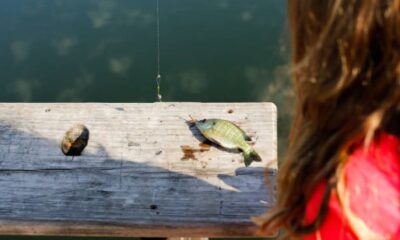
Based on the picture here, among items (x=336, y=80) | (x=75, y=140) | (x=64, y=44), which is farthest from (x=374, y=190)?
(x=64, y=44)

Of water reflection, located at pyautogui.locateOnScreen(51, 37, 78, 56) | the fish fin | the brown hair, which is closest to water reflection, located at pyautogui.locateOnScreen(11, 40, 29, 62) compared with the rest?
water reflection, located at pyautogui.locateOnScreen(51, 37, 78, 56)

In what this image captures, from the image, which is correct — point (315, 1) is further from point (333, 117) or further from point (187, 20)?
point (187, 20)

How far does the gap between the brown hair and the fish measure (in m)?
0.46

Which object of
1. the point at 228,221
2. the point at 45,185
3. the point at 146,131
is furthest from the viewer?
the point at 146,131

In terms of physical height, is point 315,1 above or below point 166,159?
above

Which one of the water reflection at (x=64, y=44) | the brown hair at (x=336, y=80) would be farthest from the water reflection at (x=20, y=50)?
the brown hair at (x=336, y=80)

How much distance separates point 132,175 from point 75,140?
239 mm

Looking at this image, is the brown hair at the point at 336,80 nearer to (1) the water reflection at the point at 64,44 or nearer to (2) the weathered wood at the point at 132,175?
(2) the weathered wood at the point at 132,175

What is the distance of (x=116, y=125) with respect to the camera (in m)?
2.01

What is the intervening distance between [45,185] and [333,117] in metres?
0.98

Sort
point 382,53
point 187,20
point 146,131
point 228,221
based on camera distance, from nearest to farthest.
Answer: point 382,53
point 228,221
point 146,131
point 187,20

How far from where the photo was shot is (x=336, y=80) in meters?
1.20

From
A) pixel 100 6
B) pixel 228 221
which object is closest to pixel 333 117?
pixel 228 221

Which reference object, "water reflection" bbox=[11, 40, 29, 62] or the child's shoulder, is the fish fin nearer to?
the child's shoulder
